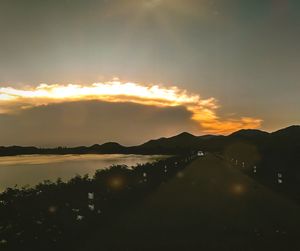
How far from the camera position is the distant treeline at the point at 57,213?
343 inches

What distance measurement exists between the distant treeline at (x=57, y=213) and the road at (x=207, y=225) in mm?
724

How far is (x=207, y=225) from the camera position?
42.1 ft

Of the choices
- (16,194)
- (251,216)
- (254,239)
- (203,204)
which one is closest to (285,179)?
(203,204)

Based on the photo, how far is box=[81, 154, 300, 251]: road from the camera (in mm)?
10359

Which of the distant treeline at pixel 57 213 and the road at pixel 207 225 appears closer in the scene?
the distant treeline at pixel 57 213

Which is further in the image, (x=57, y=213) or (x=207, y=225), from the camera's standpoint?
(x=207, y=225)

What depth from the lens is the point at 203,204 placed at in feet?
57.1

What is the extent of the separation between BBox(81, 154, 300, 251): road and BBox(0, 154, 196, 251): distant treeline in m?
0.72

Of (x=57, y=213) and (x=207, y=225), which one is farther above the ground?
(x=57, y=213)

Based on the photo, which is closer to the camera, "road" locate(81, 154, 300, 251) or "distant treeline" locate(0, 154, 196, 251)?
"distant treeline" locate(0, 154, 196, 251)

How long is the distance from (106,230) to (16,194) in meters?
4.05

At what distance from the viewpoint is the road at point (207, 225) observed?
10.4 m

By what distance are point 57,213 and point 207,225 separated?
17.8ft

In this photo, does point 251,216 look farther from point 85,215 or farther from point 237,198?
point 85,215
